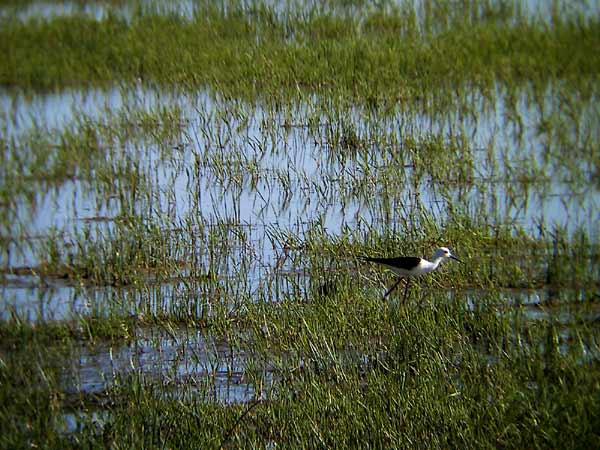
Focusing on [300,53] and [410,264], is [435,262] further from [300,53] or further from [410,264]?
[300,53]

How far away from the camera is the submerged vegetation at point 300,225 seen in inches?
209

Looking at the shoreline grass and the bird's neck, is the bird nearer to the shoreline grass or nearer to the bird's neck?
the bird's neck

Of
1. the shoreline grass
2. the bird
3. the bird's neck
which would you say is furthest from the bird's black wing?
the shoreline grass

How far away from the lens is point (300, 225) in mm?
8664

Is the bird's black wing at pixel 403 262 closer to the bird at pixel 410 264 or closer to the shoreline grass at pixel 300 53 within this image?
the bird at pixel 410 264

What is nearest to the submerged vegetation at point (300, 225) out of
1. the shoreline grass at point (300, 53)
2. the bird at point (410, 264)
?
the shoreline grass at point (300, 53)

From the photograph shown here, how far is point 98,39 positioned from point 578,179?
7.62 m

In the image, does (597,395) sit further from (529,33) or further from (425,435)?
(529,33)

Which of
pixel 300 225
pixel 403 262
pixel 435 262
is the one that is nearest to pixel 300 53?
pixel 300 225

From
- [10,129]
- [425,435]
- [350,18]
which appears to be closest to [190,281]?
[425,435]

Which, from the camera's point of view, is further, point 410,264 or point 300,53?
point 300,53

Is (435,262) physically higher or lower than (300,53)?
lower

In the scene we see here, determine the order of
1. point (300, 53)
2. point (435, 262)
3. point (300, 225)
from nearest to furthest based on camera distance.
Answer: point (435, 262), point (300, 225), point (300, 53)

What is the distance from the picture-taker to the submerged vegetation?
17.4 feet
